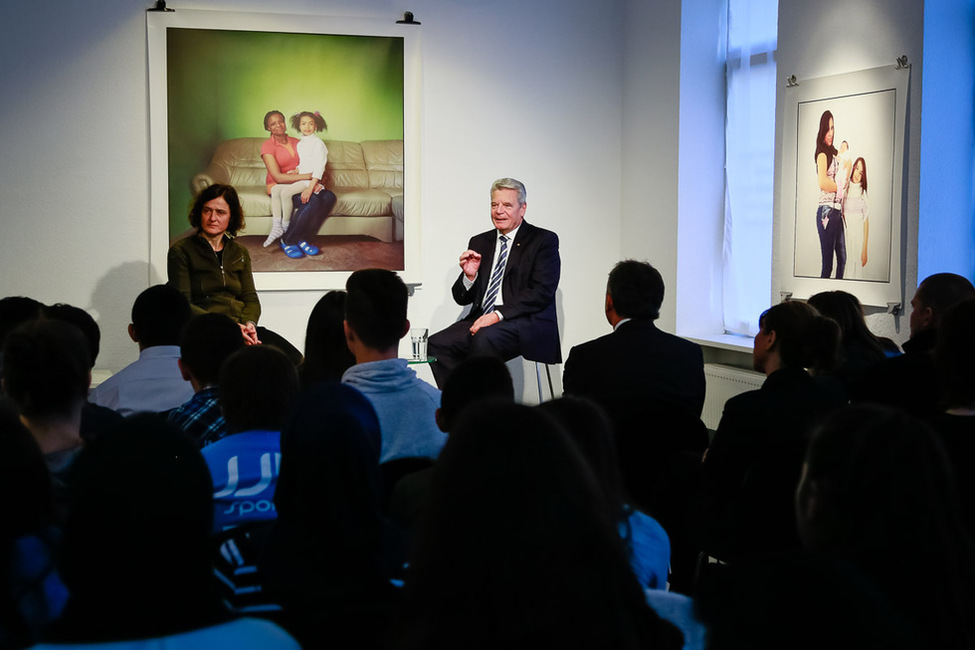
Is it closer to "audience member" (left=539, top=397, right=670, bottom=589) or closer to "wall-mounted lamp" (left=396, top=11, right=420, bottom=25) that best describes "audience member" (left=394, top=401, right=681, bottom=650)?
"audience member" (left=539, top=397, right=670, bottom=589)

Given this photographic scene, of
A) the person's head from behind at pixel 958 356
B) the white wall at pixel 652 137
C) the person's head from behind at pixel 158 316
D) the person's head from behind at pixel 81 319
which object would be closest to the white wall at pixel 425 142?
the white wall at pixel 652 137

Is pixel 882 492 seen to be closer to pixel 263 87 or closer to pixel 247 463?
pixel 247 463

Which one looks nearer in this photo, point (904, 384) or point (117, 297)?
point (904, 384)

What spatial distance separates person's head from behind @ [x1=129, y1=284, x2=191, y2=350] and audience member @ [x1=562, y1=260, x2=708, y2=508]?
158cm

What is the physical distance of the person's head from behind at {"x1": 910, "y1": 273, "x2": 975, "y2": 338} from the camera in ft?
13.5

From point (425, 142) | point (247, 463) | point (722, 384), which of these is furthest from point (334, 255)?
point (247, 463)

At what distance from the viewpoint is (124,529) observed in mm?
1261

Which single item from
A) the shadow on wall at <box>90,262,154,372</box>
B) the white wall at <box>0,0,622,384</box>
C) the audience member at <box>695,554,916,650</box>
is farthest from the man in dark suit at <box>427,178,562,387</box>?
the audience member at <box>695,554,916,650</box>

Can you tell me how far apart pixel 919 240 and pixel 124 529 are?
16.1 feet

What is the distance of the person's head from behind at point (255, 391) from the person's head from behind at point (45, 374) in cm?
38

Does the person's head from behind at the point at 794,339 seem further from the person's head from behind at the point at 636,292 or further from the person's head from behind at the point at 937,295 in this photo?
the person's head from behind at the point at 937,295

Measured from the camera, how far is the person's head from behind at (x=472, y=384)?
2.55 metres

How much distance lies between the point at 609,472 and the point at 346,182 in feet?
19.6

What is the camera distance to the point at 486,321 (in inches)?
261
